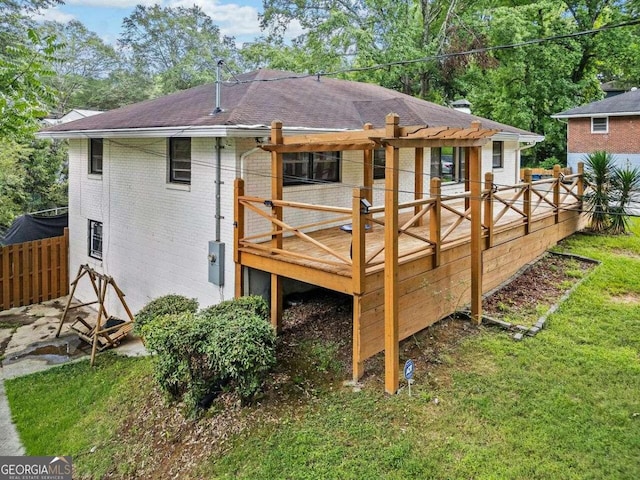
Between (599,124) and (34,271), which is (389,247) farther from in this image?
(599,124)

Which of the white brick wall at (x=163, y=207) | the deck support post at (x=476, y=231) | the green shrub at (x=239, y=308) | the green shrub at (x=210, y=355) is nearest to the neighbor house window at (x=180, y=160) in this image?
the white brick wall at (x=163, y=207)

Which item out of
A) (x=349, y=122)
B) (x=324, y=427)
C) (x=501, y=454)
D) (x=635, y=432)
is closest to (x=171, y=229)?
(x=349, y=122)

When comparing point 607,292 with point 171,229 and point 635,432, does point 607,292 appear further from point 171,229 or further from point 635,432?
point 171,229

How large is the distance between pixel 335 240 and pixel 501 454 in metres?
4.78

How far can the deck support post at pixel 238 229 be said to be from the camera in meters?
7.89

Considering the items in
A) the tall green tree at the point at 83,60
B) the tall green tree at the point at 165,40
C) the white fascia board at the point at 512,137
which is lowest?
the white fascia board at the point at 512,137

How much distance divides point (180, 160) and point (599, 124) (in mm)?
24910

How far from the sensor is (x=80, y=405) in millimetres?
7258

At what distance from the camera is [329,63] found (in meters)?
26.2

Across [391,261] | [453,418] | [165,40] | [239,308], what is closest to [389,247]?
[391,261]

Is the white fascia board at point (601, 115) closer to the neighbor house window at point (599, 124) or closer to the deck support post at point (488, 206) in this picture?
the neighbor house window at point (599, 124)

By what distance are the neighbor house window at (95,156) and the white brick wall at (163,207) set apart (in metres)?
0.20

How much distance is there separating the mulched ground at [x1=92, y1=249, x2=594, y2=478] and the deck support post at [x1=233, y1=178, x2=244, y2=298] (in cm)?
99

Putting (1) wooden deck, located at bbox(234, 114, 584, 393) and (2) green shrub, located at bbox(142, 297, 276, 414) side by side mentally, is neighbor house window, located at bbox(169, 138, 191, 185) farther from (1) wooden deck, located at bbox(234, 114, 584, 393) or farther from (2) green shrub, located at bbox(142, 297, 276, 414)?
(2) green shrub, located at bbox(142, 297, 276, 414)
